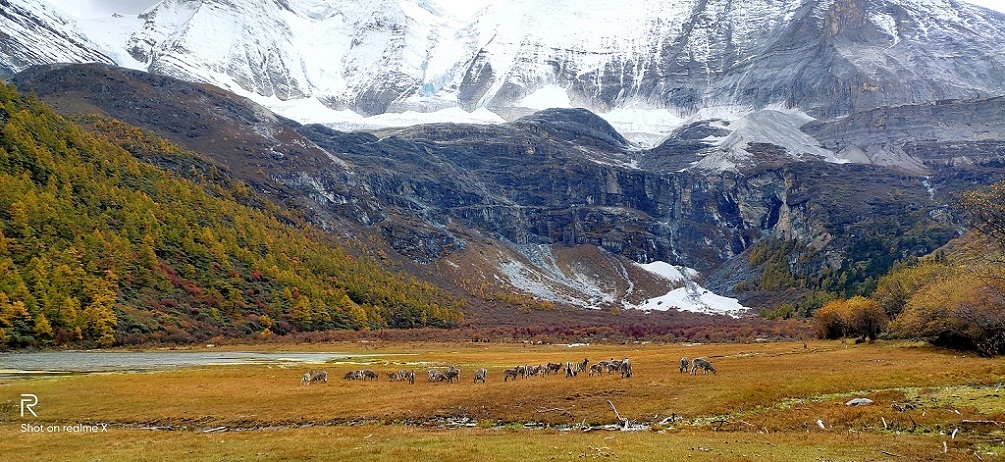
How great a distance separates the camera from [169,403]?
38.2 m

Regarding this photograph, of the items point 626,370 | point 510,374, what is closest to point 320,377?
point 510,374

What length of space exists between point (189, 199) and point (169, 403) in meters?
151

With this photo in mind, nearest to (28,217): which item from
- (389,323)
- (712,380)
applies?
(389,323)

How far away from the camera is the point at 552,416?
101ft

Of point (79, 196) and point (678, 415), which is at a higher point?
point (678, 415)

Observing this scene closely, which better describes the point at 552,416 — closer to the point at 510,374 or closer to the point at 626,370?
the point at 626,370

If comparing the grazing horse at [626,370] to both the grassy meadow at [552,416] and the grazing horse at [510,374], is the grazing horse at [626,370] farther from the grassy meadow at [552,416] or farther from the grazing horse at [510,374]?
the grazing horse at [510,374]

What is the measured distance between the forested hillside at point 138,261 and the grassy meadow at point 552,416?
55844mm

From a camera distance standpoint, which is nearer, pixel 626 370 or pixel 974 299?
pixel 626 370

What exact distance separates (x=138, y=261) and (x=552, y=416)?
4668 inches

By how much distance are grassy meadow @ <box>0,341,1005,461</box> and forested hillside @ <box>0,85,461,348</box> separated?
2199 inches

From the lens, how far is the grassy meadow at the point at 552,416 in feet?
72.3

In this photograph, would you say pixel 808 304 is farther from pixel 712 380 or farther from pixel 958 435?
A: pixel 958 435

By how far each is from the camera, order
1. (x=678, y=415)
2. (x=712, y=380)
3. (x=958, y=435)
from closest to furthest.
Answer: (x=958, y=435) → (x=678, y=415) → (x=712, y=380)
